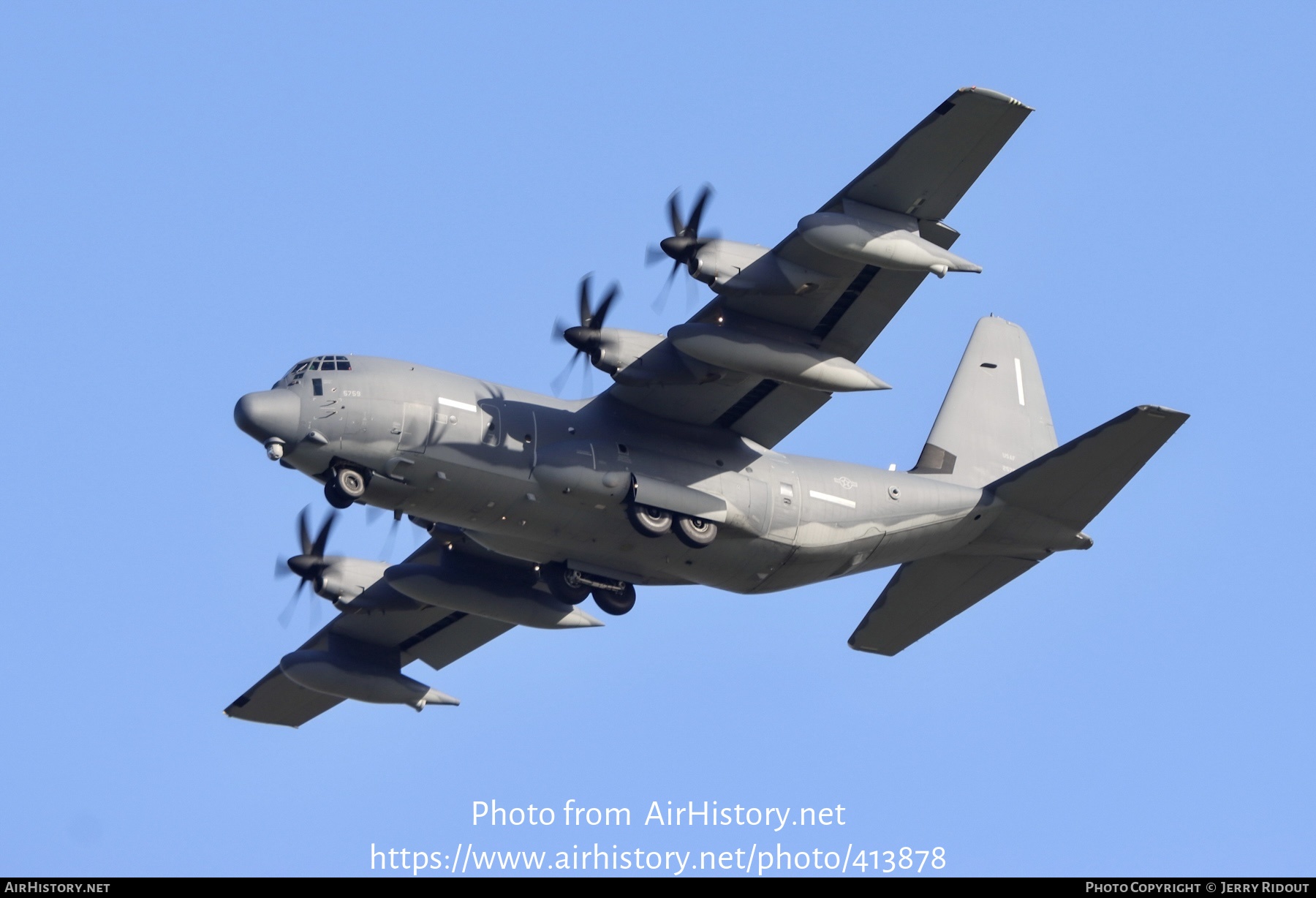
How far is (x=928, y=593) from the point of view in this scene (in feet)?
91.2

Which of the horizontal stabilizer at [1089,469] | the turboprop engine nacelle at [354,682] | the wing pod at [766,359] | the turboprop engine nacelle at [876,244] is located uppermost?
the turboprop engine nacelle at [876,244]

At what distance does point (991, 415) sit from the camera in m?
29.0

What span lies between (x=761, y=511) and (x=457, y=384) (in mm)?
4905

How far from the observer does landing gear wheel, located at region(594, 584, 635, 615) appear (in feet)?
84.2

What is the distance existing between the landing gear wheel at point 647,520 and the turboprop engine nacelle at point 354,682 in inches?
267

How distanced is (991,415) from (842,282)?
6.20 m

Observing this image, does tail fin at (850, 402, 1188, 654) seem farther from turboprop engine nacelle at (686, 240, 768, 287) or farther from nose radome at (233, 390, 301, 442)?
nose radome at (233, 390, 301, 442)

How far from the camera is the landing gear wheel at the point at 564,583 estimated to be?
25359 mm

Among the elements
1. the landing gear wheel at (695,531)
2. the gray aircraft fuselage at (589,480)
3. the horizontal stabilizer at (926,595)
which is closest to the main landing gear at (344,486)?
the gray aircraft fuselage at (589,480)

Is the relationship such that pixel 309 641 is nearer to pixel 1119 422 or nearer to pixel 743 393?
pixel 743 393

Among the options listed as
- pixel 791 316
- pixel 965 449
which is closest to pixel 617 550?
pixel 791 316

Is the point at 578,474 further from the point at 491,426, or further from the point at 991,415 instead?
the point at 991,415

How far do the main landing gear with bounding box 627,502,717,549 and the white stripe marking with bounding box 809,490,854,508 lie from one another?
185cm

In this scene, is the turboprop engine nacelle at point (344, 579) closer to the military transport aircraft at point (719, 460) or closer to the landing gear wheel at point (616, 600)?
the military transport aircraft at point (719, 460)
